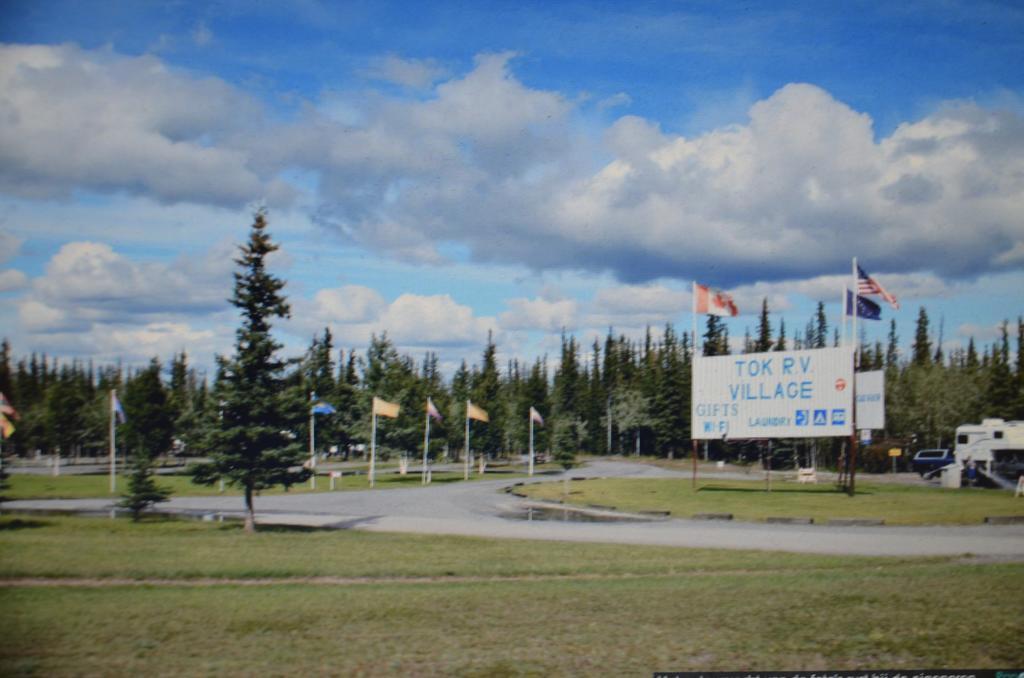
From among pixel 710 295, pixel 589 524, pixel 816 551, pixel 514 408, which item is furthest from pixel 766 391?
pixel 514 408

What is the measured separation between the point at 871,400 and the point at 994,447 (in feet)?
24.7

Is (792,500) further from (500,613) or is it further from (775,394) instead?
(500,613)

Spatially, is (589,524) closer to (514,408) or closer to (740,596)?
(740,596)

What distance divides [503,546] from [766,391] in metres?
25.2

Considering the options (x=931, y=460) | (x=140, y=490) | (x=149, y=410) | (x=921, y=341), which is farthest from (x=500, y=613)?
(x=921, y=341)

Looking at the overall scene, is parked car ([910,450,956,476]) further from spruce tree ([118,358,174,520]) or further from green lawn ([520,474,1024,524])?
spruce tree ([118,358,174,520])

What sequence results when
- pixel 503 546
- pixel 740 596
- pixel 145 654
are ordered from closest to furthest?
1. pixel 145 654
2. pixel 740 596
3. pixel 503 546

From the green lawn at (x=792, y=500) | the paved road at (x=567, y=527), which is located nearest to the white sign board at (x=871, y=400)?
the green lawn at (x=792, y=500)

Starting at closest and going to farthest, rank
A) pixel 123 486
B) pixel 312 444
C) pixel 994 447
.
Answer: pixel 994 447, pixel 123 486, pixel 312 444

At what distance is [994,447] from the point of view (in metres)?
49.7

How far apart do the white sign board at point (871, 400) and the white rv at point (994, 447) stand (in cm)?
532

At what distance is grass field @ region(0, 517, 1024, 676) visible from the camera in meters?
9.26

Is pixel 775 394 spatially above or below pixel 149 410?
above

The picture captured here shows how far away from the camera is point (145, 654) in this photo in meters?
9.39
